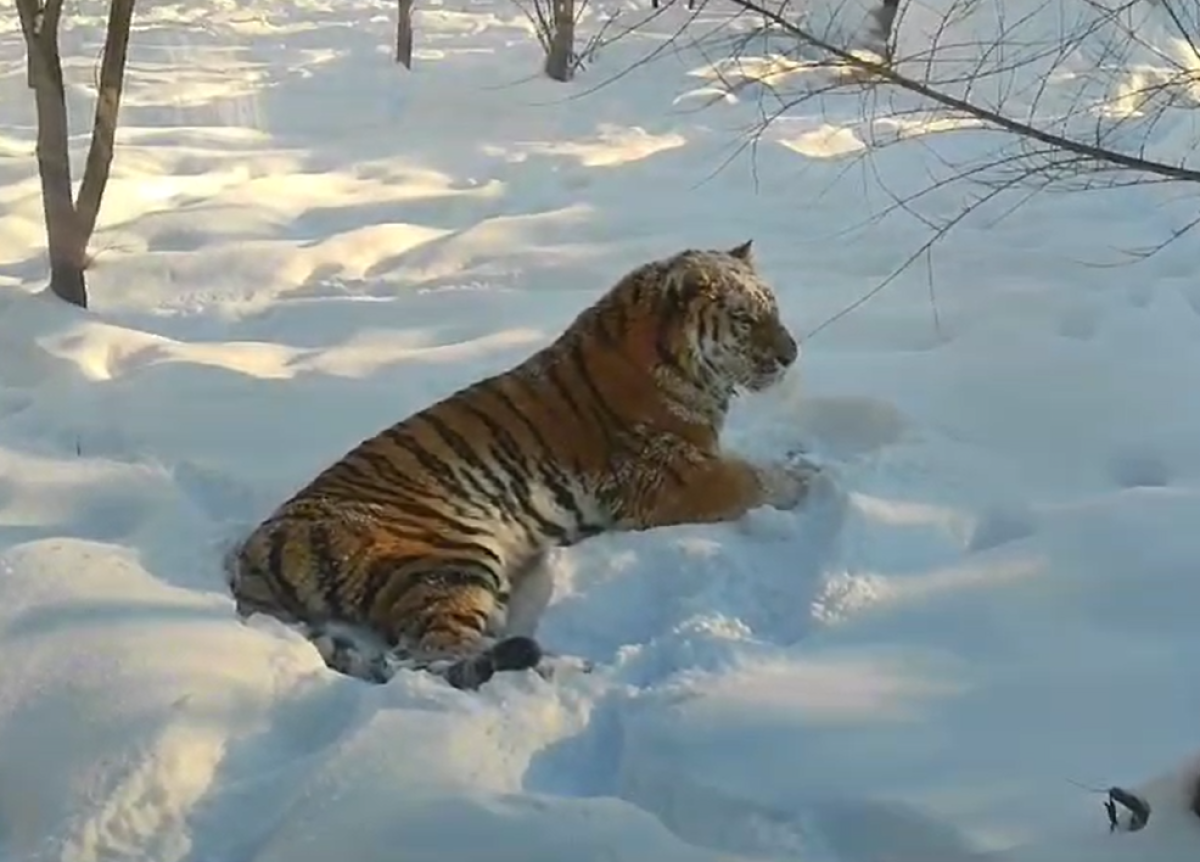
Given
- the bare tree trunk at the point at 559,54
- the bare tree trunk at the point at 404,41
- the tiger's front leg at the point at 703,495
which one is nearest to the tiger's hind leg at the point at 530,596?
the tiger's front leg at the point at 703,495

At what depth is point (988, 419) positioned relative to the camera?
206 inches

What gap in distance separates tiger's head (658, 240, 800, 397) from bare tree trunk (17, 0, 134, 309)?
11.4ft

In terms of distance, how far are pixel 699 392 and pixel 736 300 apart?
0.31 m

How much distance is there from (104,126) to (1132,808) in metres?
5.96

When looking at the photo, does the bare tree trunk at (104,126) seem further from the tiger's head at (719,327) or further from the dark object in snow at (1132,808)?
the dark object in snow at (1132,808)

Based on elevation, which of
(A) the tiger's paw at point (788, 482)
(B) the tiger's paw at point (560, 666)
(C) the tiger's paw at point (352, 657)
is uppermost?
(B) the tiger's paw at point (560, 666)

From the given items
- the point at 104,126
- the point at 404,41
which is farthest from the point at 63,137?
the point at 404,41

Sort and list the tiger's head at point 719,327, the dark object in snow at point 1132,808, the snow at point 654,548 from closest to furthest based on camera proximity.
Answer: the dark object in snow at point 1132,808 < the snow at point 654,548 < the tiger's head at point 719,327

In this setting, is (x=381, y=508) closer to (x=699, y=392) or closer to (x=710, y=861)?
(x=699, y=392)

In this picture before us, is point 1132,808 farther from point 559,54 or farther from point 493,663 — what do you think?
point 559,54

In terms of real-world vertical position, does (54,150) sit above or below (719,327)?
below

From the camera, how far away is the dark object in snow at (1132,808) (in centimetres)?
254

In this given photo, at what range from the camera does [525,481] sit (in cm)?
443

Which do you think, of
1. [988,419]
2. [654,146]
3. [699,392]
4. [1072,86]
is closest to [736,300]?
[699,392]
